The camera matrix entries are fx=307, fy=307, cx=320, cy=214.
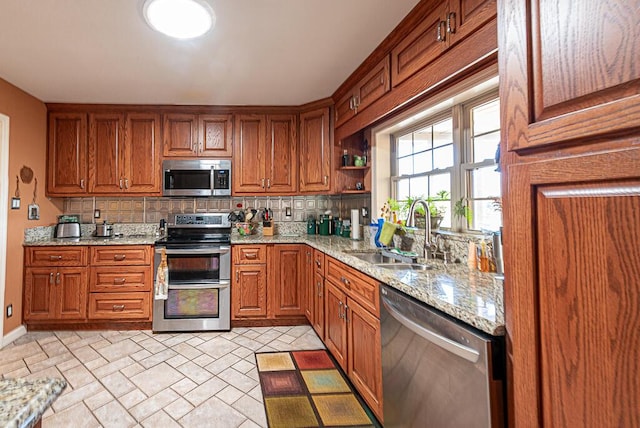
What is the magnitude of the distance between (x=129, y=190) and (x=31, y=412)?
3326 millimetres

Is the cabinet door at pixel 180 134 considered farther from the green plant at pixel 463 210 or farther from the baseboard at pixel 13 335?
the green plant at pixel 463 210

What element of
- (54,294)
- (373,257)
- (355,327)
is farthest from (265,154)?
(54,294)

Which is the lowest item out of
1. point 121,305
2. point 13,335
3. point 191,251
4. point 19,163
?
point 13,335

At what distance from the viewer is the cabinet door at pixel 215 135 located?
11.0 feet

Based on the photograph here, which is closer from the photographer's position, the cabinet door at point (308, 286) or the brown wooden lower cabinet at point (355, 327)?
the brown wooden lower cabinet at point (355, 327)

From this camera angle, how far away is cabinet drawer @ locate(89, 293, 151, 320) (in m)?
2.98

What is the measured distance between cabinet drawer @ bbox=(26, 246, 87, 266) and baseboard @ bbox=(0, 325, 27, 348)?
1.96 ft

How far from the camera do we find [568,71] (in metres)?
0.54

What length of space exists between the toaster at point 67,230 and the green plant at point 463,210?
3.75 meters

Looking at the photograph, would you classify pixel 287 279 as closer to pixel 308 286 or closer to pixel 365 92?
pixel 308 286

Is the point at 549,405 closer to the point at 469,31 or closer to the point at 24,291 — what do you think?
the point at 469,31

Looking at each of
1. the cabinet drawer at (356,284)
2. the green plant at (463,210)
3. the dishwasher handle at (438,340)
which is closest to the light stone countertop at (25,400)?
the dishwasher handle at (438,340)

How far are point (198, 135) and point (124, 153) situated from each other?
795mm

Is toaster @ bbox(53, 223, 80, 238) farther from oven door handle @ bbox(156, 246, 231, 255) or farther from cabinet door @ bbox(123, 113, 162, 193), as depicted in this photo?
oven door handle @ bbox(156, 246, 231, 255)
